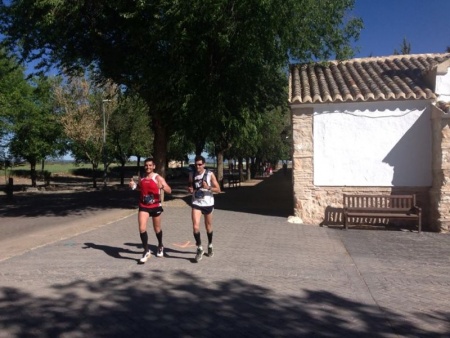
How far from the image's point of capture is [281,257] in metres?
7.50

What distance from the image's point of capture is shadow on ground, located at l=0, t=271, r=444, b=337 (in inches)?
169

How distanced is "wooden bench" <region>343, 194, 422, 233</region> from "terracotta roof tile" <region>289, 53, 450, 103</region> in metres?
2.58

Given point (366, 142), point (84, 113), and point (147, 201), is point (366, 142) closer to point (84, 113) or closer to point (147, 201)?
point (147, 201)

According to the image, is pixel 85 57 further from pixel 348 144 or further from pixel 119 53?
pixel 348 144

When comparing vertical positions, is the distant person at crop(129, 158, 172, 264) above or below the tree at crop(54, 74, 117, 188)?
below

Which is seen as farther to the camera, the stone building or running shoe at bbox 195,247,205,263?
the stone building

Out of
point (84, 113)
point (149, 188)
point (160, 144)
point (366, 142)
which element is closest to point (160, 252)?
point (149, 188)

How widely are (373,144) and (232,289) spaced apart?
747 centimetres

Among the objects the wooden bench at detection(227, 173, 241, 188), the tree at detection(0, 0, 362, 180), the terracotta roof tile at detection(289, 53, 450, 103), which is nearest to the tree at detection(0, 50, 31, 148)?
the tree at detection(0, 0, 362, 180)

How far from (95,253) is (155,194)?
1.68 m

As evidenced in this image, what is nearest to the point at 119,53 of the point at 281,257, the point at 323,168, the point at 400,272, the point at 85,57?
the point at 85,57

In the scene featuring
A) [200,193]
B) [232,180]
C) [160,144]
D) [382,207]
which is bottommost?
[382,207]

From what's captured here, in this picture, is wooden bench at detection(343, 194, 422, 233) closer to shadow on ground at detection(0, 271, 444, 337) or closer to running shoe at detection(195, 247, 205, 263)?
running shoe at detection(195, 247, 205, 263)

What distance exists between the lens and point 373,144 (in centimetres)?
1162
